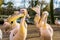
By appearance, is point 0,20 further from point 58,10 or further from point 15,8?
point 58,10

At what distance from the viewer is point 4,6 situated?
27.8 feet

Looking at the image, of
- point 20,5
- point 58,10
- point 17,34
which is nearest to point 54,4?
point 58,10

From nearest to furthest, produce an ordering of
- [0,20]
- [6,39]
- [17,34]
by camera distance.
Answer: [17,34]
[6,39]
[0,20]

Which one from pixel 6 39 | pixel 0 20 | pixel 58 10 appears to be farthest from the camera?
pixel 58 10

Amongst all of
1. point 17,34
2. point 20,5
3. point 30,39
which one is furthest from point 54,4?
point 17,34

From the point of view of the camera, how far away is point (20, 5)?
28.5ft

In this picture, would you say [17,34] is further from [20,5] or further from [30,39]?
[20,5]

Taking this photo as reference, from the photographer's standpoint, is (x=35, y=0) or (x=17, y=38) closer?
(x=17, y=38)

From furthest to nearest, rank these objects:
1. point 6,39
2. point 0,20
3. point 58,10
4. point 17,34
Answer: point 58,10 < point 0,20 < point 6,39 < point 17,34

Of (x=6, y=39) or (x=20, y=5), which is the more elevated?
(x=20, y=5)

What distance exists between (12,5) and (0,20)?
86 centimetres

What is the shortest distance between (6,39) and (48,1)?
155 inches

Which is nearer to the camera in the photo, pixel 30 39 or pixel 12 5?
pixel 30 39

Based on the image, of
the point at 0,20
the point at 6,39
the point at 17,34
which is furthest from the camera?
the point at 0,20
